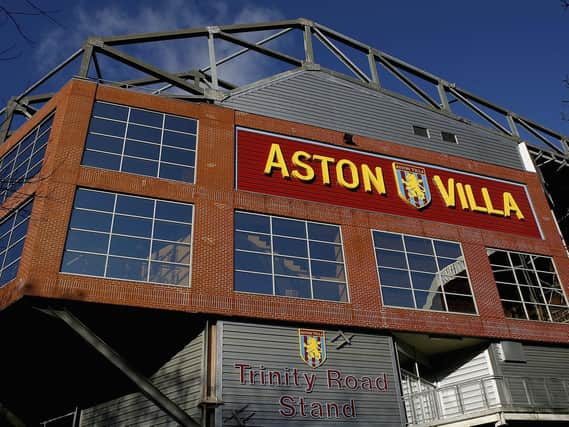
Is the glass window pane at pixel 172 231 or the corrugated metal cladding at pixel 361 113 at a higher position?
the corrugated metal cladding at pixel 361 113

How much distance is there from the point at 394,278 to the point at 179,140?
10124 millimetres

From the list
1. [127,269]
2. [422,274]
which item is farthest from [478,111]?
[127,269]

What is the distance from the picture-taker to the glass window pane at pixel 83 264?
17.8 meters

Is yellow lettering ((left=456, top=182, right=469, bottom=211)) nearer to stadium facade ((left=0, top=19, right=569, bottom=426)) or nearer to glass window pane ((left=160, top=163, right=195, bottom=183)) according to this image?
stadium facade ((left=0, top=19, right=569, bottom=426))

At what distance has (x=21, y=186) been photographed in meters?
20.7

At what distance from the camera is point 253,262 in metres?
20.4

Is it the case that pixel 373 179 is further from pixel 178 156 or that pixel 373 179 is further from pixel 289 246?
pixel 178 156

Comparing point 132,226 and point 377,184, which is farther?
point 377,184

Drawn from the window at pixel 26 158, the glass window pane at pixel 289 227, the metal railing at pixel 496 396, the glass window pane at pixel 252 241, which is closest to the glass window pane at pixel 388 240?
the glass window pane at pixel 289 227

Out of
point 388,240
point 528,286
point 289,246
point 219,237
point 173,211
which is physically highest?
A: point 388,240

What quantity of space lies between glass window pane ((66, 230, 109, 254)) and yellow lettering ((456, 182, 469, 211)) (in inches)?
628

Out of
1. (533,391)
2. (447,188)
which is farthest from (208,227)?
(533,391)

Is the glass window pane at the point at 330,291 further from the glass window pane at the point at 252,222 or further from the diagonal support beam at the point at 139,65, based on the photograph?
the diagonal support beam at the point at 139,65

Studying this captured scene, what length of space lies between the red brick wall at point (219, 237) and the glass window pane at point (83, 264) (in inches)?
9.7
